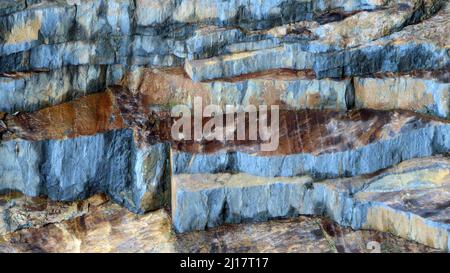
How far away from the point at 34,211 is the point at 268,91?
17.5 feet

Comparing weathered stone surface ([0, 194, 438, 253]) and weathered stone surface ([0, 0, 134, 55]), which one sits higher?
weathered stone surface ([0, 0, 134, 55])

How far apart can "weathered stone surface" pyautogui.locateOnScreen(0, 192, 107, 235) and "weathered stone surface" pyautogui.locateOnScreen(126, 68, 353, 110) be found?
2.72 metres

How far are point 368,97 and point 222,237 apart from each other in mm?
4341

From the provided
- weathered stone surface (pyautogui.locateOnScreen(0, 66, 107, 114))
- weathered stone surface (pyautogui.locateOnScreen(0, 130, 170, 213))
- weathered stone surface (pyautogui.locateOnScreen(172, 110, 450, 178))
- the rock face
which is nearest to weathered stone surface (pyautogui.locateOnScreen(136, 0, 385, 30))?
the rock face

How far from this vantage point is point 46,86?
12531 millimetres

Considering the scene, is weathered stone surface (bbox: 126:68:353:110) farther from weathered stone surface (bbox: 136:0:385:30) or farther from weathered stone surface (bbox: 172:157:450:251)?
weathered stone surface (bbox: 172:157:450:251)

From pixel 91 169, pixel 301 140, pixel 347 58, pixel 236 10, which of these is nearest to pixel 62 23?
pixel 91 169

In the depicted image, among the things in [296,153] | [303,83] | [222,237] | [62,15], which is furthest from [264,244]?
[62,15]

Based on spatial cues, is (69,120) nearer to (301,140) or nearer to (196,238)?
(196,238)

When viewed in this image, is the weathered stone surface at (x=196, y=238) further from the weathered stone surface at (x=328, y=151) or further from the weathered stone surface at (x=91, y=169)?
the weathered stone surface at (x=328, y=151)

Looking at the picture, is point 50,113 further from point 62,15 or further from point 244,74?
point 244,74

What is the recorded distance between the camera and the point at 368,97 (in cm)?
1254

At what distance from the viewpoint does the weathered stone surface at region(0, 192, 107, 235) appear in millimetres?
11438

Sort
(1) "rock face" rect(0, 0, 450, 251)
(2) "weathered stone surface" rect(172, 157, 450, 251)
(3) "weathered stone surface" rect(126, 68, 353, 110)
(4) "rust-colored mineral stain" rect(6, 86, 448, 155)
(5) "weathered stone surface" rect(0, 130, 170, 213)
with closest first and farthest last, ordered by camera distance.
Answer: (2) "weathered stone surface" rect(172, 157, 450, 251), (1) "rock face" rect(0, 0, 450, 251), (5) "weathered stone surface" rect(0, 130, 170, 213), (4) "rust-colored mineral stain" rect(6, 86, 448, 155), (3) "weathered stone surface" rect(126, 68, 353, 110)
